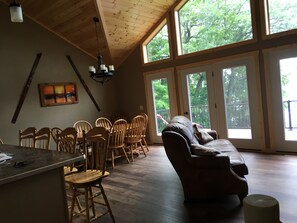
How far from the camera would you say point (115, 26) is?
5570 millimetres

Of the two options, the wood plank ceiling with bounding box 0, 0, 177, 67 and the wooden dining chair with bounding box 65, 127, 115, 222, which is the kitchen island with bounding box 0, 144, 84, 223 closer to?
the wooden dining chair with bounding box 65, 127, 115, 222

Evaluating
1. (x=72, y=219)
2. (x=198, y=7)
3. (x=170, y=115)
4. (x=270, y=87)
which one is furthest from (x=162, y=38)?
(x=72, y=219)

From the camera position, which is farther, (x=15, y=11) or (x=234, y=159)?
(x=234, y=159)

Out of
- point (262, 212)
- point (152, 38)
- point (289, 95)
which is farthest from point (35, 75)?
point (262, 212)

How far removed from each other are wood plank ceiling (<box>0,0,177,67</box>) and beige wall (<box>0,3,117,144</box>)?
0.29 meters

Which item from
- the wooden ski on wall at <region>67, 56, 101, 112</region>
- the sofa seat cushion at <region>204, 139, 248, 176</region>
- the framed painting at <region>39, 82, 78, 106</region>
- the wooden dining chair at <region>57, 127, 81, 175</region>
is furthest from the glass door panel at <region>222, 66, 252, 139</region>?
the framed painting at <region>39, 82, 78, 106</region>

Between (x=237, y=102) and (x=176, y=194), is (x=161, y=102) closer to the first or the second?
(x=237, y=102)

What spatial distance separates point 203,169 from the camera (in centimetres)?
280

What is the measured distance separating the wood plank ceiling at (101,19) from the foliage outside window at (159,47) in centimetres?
29

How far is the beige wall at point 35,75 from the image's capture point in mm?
5027

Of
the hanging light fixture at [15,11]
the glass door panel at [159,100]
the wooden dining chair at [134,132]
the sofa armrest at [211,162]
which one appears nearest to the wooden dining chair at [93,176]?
the sofa armrest at [211,162]

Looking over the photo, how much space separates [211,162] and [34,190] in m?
1.88

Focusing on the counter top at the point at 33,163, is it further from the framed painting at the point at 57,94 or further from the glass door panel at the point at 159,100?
the glass door panel at the point at 159,100

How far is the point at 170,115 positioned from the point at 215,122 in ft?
4.23
